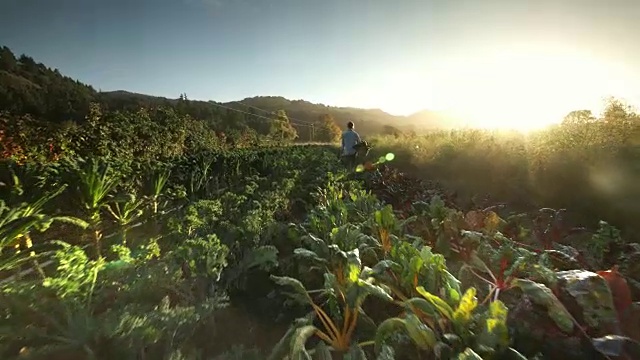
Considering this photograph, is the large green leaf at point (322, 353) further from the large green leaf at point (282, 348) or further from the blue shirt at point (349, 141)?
the blue shirt at point (349, 141)

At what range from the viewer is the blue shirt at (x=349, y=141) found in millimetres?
10070

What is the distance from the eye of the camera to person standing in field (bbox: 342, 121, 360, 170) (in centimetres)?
1007

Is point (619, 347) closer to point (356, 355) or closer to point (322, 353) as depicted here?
point (356, 355)

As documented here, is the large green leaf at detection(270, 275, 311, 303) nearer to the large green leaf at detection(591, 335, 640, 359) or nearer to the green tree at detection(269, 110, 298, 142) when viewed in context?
the large green leaf at detection(591, 335, 640, 359)

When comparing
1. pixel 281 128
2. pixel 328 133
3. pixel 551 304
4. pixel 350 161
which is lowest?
pixel 328 133

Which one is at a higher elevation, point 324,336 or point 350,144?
point 350,144

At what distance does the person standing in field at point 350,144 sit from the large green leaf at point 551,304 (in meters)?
8.57

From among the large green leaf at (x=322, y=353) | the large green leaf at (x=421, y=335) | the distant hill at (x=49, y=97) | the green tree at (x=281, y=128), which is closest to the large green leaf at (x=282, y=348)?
the large green leaf at (x=322, y=353)

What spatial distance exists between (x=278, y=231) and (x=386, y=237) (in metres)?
1.30

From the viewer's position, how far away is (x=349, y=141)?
33.3 ft

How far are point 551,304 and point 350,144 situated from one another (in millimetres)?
8892

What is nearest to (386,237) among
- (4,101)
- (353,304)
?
(353,304)

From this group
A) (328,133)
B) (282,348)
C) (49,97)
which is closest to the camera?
(282,348)

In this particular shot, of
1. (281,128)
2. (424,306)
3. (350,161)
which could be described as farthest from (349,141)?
(281,128)
